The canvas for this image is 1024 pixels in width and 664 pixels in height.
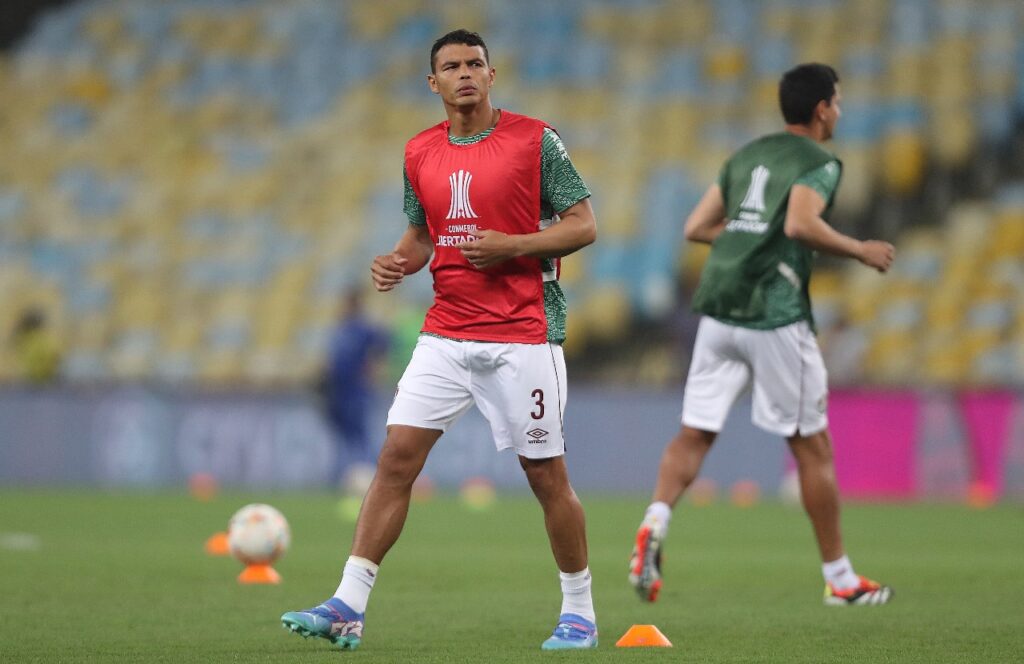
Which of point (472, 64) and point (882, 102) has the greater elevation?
point (882, 102)

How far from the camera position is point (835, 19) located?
21219 millimetres

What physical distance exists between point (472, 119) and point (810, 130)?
245cm

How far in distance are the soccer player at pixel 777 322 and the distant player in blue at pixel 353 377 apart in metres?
8.92

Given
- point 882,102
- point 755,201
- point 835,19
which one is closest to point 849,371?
point 882,102

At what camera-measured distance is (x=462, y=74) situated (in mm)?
6008

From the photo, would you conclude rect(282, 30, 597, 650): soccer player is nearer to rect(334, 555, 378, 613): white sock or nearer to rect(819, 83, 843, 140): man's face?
rect(334, 555, 378, 613): white sock

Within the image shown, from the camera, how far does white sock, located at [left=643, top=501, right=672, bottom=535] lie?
7.59 meters

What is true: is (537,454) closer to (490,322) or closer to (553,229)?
(490,322)

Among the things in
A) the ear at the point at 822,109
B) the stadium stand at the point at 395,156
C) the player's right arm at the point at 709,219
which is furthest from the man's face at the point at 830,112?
the stadium stand at the point at 395,156

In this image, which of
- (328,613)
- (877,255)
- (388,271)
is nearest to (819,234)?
(877,255)

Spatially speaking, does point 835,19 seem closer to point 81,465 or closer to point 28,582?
point 81,465

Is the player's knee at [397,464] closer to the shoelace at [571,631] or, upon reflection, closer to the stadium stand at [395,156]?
the shoelace at [571,631]

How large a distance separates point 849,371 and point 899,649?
12.5 metres

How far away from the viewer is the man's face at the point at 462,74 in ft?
19.7
